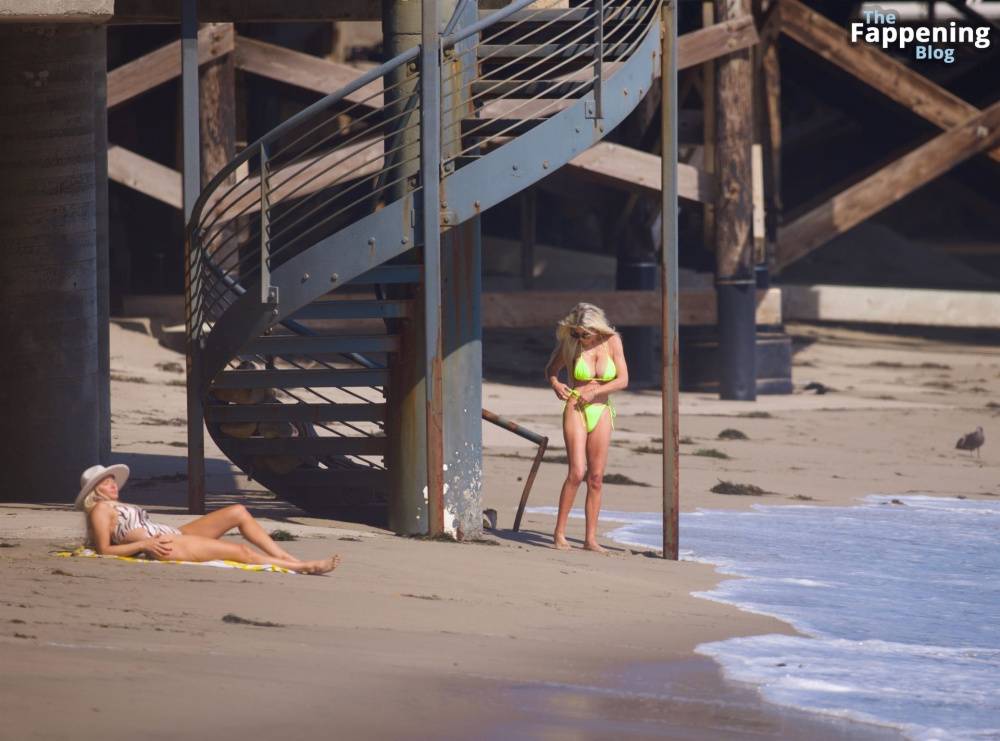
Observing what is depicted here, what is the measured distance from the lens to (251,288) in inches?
401

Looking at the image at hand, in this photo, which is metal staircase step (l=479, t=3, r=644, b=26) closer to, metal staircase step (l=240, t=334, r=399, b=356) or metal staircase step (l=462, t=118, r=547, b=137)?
metal staircase step (l=462, t=118, r=547, b=137)

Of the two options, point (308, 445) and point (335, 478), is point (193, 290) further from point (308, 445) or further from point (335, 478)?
point (335, 478)

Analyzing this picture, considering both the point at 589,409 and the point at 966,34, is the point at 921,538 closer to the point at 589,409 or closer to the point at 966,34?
the point at 589,409

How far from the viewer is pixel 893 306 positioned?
22438 mm

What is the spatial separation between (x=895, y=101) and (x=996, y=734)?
1443 centimetres

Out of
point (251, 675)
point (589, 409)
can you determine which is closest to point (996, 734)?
point (251, 675)

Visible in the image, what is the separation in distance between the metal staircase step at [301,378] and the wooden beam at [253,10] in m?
2.52

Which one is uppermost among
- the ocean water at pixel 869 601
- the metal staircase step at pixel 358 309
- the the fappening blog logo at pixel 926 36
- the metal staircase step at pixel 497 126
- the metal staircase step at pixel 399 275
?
the the fappening blog logo at pixel 926 36

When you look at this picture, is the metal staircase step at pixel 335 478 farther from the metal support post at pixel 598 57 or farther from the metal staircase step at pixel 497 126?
the metal support post at pixel 598 57

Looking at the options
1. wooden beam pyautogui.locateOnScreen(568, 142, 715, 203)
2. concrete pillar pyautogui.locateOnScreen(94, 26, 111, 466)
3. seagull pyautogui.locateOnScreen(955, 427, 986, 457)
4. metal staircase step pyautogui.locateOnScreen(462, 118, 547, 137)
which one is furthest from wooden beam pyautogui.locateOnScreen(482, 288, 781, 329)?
metal staircase step pyautogui.locateOnScreen(462, 118, 547, 137)

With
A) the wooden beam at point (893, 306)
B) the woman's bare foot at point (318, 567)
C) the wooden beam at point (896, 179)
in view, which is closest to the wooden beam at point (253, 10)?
the woman's bare foot at point (318, 567)

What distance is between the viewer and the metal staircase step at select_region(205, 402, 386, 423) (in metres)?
10.9

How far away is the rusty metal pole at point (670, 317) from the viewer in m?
10.4

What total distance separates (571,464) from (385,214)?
1.88 metres
